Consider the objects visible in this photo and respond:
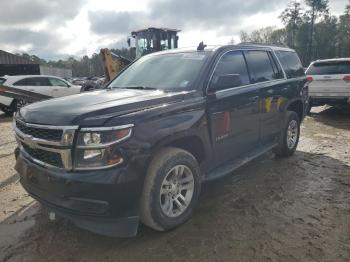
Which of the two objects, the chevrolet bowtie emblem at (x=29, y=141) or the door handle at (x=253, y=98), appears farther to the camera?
the door handle at (x=253, y=98)

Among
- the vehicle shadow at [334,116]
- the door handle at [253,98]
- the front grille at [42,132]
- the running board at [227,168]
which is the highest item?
the door handle at [253,98]

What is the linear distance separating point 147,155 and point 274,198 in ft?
6.75

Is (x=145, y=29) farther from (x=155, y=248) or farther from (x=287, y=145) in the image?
(x=155, y=248)

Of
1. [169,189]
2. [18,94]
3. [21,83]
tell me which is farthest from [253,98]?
[21,83]

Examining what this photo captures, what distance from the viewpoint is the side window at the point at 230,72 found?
160 inches

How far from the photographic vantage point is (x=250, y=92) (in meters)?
4.70

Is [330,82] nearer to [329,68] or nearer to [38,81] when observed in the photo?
[329,68]

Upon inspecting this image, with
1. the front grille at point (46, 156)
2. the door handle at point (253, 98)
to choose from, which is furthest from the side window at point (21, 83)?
the door handle at point (253, 98)

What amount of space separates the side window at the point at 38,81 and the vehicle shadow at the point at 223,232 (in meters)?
11.0

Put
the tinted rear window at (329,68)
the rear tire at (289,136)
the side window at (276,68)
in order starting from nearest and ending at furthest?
the side window at (276,68) → the rear tire at (289,136) → the tinted rear window at (329,68)

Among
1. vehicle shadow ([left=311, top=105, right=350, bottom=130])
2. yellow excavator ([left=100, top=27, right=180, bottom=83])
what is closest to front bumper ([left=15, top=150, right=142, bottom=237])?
vehicle shadow ([left=311, top=105, right=350, bottom=130])

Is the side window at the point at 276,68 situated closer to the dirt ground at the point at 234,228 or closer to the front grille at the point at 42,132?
the dirt ground at the point at 234,228

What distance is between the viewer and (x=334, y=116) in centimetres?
1122

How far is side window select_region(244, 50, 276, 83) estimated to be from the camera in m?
4.97
